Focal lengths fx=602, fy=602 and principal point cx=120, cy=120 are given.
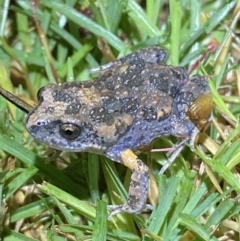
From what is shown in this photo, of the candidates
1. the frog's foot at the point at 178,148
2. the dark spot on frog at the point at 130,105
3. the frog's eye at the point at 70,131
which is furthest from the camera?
the frog's foot at the point at 178,148

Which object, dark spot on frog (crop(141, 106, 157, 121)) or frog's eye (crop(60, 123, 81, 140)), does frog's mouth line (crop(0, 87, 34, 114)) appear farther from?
dark spot on frog (crop(141, 106, 157, 121))

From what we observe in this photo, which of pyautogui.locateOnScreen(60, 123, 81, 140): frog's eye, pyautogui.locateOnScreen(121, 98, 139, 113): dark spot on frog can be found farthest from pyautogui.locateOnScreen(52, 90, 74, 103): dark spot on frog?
pyautogui.locateOnScreen(121, 98, 139, 113): dark spot on frog

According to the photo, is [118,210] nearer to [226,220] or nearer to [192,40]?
[226,220]

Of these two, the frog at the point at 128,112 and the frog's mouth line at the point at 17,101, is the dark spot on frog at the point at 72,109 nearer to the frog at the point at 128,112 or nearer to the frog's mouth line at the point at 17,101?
the frog at the point at 128,112

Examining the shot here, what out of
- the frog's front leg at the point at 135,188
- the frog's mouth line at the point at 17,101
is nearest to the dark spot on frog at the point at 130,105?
→ the frog's front leg at the point at 135,188

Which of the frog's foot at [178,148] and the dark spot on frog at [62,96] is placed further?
the frog's foot at [178,148]

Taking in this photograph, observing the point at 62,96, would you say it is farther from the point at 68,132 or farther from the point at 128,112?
the point at 128,112

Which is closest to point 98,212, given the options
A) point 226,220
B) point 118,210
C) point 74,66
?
point 118,210

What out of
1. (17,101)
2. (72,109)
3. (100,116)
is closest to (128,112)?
(100,116)
